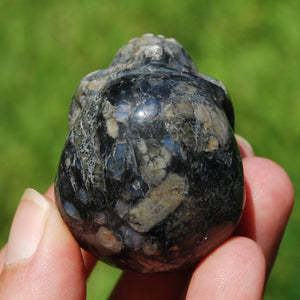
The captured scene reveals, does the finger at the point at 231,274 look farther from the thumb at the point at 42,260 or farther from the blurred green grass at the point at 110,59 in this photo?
the blurred green grass at the point at 110,59

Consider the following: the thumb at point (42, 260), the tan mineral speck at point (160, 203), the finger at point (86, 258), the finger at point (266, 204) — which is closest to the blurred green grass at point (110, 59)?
the finger at point (86, 258)

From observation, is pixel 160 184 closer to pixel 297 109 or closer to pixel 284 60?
pixel 297 109

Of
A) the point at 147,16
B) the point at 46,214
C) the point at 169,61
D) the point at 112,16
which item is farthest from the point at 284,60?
the point at 46,214

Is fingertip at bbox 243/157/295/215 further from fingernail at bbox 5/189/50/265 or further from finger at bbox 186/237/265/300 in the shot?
fingernail at bbox 5/189/50/265

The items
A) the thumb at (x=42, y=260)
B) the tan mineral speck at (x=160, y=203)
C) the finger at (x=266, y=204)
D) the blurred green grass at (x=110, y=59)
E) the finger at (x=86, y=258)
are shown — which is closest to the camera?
the tan mineral speck at (x=160, y=203)

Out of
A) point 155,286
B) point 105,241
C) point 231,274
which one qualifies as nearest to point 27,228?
point 105,241

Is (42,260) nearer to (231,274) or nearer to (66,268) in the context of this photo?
(66,268)

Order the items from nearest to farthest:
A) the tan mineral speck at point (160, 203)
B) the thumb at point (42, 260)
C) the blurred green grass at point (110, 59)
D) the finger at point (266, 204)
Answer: the tan mineral speck at point (160, 203), the thumb at point (42, 260), the finger at point (266, 204), the blurred green grass at point (110, 59)
